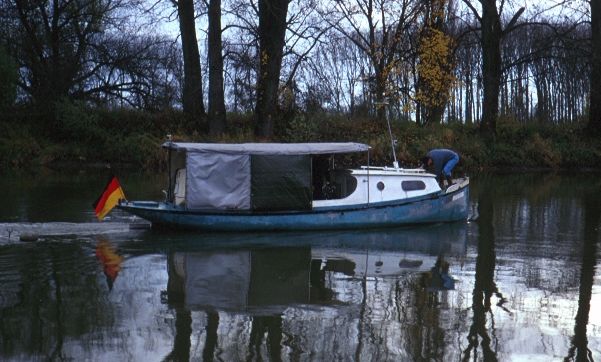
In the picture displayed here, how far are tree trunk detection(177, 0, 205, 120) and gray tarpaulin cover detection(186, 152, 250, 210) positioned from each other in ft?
68.8

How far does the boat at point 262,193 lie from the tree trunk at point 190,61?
20.0 meters

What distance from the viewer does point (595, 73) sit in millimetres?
40000

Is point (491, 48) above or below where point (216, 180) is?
above

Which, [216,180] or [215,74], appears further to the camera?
[215,74]

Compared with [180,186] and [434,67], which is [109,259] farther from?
[434,67]

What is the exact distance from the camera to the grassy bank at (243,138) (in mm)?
37625

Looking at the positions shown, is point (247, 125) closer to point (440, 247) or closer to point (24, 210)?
point (24, 210)

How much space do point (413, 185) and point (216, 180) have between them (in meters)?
5.06

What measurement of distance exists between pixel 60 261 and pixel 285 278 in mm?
4207

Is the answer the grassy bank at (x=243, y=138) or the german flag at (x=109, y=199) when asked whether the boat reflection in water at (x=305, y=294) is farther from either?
the grassy bank at (x=243, y=138)

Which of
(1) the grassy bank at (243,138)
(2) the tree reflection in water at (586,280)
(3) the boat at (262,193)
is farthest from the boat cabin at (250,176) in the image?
(1) the grassy bank at (243,138)

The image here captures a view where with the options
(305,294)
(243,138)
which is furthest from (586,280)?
(243,138)

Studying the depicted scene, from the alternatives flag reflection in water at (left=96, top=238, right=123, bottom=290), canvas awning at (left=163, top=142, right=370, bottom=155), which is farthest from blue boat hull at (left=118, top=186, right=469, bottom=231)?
flag reflection in water at (left=96, top=238, right=123, bottom=290)

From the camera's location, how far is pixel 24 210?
19797mm
